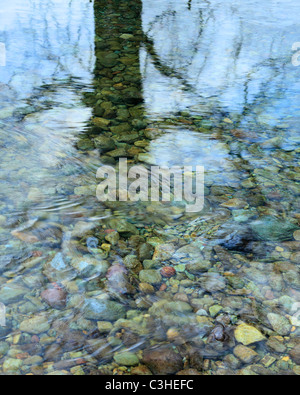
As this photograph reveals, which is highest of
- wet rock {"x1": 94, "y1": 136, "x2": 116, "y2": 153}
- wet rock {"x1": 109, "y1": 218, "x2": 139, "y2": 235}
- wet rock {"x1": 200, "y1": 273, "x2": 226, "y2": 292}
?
wet rock {"x1": 94, "y1": 136, "x2": 116, "y2": 153}

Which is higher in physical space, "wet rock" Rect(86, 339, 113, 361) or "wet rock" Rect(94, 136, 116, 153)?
"wet rock" Rect(94, 136, 116, 153)

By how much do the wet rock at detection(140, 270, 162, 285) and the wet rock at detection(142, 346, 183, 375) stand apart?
43 centimetres

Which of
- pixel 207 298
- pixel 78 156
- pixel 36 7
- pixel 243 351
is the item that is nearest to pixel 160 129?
pixel 78 156

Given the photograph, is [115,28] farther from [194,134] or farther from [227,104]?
[194,134]

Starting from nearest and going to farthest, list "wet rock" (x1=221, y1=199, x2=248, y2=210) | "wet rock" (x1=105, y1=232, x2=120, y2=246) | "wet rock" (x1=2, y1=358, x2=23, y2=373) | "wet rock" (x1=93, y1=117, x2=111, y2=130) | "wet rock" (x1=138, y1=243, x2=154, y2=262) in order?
"wet rock" (x1=2, y1=358, x2=23, y2=373) → "wet rock" (x1=138, y1=243, x2=154, y2=262) → "wet rock" (x1=105, y1=232, x2=120, y2=246) → "wet rock" (x1=221, y1=199, x2=248, y2=210) → "wet rock" (x1=93, y1=117, x2=111, y2=130)

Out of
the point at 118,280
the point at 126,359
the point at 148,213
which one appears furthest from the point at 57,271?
the point at 148,213

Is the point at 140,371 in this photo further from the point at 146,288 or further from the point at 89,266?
the point at 89,266

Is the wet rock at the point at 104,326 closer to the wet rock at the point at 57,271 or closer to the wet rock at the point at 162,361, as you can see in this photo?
the wet rock at the point at 162,361

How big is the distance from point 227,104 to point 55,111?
69.7 inches

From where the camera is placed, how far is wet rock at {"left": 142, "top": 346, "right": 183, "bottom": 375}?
177 centimetres

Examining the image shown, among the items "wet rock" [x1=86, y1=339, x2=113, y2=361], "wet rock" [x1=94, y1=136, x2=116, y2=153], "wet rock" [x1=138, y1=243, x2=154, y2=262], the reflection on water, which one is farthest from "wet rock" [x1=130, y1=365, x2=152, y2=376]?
"wet rock" [x1=94, y1=136, x2=116, y2=153]

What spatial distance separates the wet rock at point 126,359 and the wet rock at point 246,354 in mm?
475

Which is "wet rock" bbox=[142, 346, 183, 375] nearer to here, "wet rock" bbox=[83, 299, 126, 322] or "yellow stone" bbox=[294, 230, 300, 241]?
"wet rock" bbox=[83, 299, 126, 322]

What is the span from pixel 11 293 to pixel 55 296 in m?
0.23
